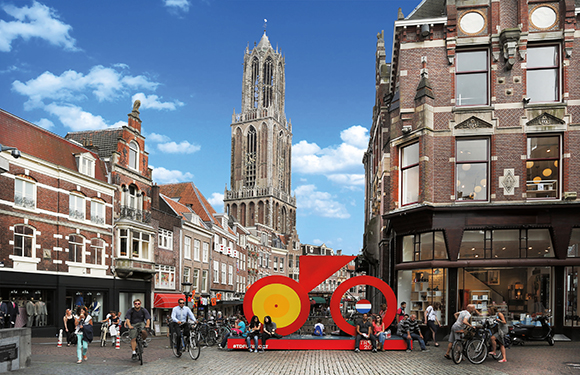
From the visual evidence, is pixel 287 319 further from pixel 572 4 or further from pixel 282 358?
pixel 572 4

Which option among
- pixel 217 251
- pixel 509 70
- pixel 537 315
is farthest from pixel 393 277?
pixel 217 251

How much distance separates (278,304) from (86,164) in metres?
19.2

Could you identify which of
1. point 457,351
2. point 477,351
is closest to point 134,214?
point 457,351

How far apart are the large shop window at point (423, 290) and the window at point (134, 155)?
2218 cm

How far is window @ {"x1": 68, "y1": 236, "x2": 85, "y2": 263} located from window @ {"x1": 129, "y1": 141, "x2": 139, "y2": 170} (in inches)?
308

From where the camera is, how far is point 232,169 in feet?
418

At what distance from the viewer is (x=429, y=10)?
2517cm

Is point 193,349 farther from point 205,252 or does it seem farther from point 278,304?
point 205,252

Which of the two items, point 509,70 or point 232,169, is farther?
point 232,169

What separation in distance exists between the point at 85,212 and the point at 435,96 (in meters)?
21.6

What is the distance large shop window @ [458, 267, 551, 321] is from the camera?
856 inches

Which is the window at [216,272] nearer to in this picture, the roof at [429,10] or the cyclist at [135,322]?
the roof at [429,10]

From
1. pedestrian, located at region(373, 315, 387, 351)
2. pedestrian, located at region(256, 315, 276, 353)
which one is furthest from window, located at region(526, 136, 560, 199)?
pedestrian, located at region(256, 315, 276, 353)

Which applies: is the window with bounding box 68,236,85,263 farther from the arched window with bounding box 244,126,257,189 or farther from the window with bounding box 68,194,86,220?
the arched window with bounding box 244,126,257,189
